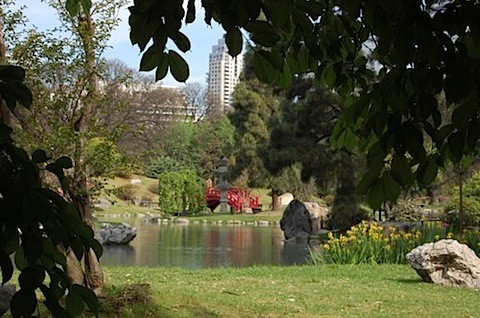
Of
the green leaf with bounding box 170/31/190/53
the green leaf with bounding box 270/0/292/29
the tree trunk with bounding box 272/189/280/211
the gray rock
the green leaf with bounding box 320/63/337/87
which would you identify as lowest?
the gray rock

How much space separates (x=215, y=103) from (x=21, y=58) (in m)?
31.5

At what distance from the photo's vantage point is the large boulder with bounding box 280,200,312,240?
44.7 feet

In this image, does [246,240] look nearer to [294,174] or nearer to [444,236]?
[444,236]

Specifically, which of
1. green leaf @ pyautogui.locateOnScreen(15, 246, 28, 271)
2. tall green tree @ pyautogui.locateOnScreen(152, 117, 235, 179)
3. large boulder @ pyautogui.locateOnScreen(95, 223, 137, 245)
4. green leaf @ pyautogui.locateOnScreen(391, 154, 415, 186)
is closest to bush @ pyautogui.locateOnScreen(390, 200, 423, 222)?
large boulder @ pyautogui.locateOnScreen(95, 223, 137, 245)

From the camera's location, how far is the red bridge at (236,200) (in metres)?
22.5

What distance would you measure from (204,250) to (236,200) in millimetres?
12108

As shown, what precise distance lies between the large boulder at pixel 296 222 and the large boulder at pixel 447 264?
24.9 ft

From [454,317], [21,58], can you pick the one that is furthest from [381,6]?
[21,58]

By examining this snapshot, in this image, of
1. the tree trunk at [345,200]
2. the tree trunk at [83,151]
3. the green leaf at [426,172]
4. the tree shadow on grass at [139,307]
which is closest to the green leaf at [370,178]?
the green leaf at [426,172]

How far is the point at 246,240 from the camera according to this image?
41.1 ft

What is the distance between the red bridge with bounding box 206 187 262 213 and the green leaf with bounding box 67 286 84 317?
842 inches

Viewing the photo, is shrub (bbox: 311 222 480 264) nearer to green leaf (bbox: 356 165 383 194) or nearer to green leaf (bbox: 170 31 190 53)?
green leaf (bbox: 356 165 383 194)

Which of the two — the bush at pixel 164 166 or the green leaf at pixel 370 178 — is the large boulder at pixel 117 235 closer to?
the green leaf at pixel 370 178

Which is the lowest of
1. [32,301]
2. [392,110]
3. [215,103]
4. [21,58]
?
[32,301]
